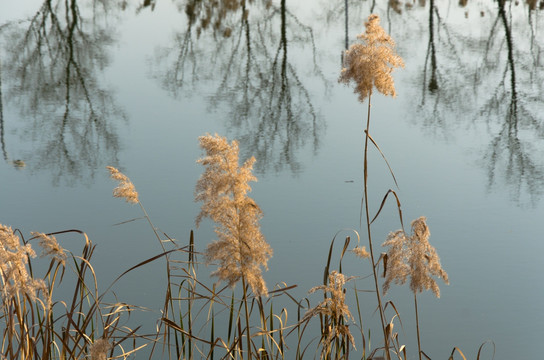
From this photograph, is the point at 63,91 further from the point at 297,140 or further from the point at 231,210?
the point at 231,210

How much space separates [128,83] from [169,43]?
6.34 ft

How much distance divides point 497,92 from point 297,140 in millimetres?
2857

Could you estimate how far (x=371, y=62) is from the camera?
186cm

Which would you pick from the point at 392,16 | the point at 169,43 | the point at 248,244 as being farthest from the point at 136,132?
the point at 392,16

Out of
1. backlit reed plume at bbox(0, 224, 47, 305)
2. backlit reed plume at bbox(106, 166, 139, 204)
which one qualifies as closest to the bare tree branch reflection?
backlit reed plume at bbox(106, 166, 139, 204)

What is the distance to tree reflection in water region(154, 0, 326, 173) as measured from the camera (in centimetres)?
677

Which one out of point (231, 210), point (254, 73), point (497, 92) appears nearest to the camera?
point (231, 210)

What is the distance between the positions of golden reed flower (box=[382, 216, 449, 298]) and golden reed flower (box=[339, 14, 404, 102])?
0.38 metres

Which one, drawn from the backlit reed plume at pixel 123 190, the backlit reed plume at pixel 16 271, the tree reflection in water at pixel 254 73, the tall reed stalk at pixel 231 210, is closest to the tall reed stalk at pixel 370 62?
the tall reed stalk at pixel 231 210

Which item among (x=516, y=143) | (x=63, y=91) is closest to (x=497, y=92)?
(x=516, y=143)

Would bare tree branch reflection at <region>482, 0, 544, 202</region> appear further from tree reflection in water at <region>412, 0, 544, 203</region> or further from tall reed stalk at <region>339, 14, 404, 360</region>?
tall reed stalk at <region>339, 14, 404, 360</region>

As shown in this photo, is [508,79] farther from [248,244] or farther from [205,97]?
[248,244]

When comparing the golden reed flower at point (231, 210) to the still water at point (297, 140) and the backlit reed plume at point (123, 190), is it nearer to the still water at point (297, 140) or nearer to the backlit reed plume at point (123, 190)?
the backlit reed plume at point (123, 190)

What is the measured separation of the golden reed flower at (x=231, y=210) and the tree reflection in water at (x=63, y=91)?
4.50 m
